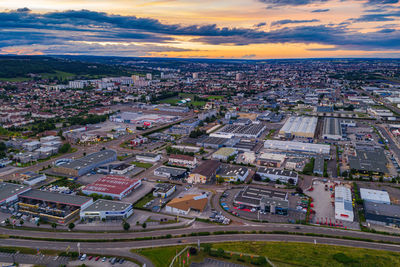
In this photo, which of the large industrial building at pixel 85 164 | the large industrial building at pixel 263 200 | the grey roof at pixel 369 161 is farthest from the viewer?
the large industrial building at pixel 85 164

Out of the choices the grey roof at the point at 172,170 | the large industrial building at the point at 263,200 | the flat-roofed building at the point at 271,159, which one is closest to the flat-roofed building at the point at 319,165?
the flat-roofed building at the point at 271,159

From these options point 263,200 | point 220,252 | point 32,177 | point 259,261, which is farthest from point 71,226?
point 263,200

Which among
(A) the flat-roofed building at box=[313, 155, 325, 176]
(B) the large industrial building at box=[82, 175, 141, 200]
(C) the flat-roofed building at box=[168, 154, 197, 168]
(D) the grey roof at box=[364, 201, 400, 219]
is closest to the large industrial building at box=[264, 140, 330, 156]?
(A) the flat-roofed building at box=[313, 155, 325, 176]

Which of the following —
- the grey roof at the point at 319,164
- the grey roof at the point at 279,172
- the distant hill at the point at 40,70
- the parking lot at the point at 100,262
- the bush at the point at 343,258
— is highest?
the distant hill at the point at 40,70

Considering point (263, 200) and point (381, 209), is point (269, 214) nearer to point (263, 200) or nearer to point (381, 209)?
point (263, 200)

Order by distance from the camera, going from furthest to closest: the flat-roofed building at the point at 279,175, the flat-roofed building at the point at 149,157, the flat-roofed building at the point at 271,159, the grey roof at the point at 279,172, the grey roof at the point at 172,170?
the flat-roofed building at the point at 149,157
the flat-roofed building at the point at 271,159
the grey roof at the point at 172,170
the grey roof at the point at 279,172
the flat-roofed building at the point at 279,175

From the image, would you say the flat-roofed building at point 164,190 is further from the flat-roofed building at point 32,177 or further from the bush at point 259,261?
the flat-roofed building at point 32,177
